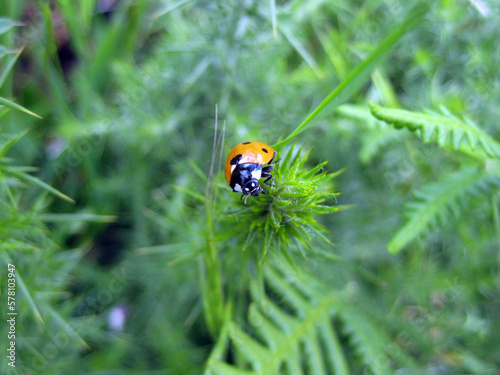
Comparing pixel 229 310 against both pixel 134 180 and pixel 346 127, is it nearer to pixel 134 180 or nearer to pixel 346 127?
pixel 134 180

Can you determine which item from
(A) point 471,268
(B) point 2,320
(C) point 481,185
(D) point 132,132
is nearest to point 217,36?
(D) point 132,132

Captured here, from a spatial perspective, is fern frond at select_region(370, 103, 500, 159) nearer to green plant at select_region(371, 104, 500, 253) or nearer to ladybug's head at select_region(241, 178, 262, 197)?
green plant at select_region(371, 104, 500, 253)

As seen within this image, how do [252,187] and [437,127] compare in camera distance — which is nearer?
[252,187]

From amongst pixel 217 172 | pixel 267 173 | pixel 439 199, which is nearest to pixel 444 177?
pixel 439 199

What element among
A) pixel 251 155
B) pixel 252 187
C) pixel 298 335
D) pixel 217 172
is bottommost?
pixel 298 335

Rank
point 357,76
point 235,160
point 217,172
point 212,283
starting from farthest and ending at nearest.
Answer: point 217,172, point 212,283, point 235,160, point 357,76

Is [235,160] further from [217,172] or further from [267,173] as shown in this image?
[217,172]

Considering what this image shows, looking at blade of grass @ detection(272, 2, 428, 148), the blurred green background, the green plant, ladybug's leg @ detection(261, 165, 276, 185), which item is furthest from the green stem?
the green plant
